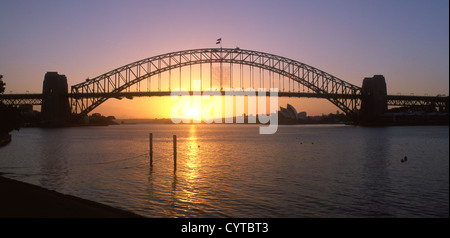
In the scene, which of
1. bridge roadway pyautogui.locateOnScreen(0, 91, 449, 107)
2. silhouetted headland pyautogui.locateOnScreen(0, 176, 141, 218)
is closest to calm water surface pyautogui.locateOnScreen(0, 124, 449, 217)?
silhouetted headland pyautogui.locateOnScreen(0, 176, 141, 218)

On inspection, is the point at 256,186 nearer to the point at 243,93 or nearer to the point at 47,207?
the point at 47,207

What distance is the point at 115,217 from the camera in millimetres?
7703

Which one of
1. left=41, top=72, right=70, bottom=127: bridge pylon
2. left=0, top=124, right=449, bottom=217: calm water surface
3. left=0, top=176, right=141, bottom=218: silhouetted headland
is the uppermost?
left=41, top=72, right=70, bottom=127: bridge pylon

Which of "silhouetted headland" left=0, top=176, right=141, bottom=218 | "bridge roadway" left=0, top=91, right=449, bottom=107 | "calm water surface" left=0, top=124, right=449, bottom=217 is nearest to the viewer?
"silhouetted headland" left=0, top=176, right=141, bottom=218

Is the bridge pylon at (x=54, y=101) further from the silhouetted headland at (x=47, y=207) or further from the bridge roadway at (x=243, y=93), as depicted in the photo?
the silhouetted headland at (x=47, y=207)

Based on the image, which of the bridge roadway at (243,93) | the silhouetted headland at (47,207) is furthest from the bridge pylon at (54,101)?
the silhouetted headland at (47,207)

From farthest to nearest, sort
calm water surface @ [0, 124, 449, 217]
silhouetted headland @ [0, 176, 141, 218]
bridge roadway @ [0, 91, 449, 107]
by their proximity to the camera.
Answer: bridge roadway @ [0, 91, 449, 107] < calm water surface @ [0, 124, 449, 217] < silhouetted headland @ [0, 176, 141, 218]

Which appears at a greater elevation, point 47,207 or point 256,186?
point 47,207

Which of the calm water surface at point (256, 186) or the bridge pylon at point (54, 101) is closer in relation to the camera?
the calm water surface at point (256, 186)

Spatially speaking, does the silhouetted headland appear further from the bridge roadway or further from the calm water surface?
the bridge roadway

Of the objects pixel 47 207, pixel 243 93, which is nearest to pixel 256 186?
pixel 47 207
